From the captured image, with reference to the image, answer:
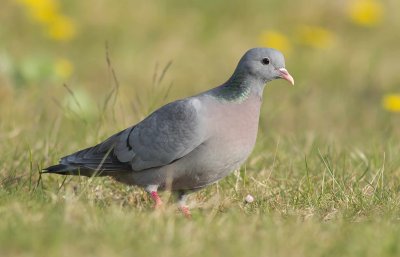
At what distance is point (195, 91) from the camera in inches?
413

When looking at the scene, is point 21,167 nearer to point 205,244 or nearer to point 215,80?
point 205,244

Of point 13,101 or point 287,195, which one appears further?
point 13,101

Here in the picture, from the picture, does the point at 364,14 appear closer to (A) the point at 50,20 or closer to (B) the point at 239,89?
(A) the point at 50,20

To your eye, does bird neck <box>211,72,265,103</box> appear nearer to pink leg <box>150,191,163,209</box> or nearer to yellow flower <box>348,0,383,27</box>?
pink leg <box>150,191,163,209</box>

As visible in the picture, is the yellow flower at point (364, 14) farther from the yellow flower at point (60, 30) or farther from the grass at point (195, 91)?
the yellow flower at point (60, 30)

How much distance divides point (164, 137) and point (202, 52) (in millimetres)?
5990

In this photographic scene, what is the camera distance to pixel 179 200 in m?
5.84

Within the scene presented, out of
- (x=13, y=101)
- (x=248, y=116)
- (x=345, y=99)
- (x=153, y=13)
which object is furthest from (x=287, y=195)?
(x=153, y=13)

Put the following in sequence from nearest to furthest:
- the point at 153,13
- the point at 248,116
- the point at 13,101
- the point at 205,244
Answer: the point at 205,244 < the point at 248,116 < the point at 13,101 < the point at 153,13

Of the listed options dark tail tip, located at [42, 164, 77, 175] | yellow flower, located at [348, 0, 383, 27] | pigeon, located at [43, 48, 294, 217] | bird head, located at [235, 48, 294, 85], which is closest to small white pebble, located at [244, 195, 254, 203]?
pigeon, located at [43, 48, 294, 217]

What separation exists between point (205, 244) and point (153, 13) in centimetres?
793

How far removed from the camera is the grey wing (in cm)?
551

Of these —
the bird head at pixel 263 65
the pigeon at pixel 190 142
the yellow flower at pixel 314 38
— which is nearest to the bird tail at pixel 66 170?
the pigeon at pixel 190 142

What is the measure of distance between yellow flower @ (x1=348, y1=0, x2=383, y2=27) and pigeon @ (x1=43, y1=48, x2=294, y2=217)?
5518 millimetres
